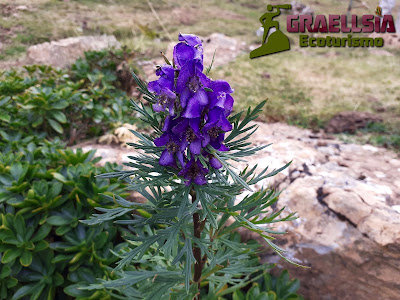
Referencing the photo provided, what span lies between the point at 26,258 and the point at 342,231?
6.76 feet

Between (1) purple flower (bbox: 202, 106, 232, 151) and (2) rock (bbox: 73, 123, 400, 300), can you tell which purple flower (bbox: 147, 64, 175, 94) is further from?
(2) rock (bbox: 73, 123, 400, 300)

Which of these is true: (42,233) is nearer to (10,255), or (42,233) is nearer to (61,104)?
(10,255)

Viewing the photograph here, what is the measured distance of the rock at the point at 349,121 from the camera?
4.09 m

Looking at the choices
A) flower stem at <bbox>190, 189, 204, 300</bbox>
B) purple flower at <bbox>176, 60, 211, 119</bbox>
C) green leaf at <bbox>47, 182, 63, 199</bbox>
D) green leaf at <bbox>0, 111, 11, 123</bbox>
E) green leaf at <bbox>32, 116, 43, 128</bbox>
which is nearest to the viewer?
purple flower at <bbox>176, 60, 211, 119</bbox>

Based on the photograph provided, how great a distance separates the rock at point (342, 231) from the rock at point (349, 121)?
4.96 feet

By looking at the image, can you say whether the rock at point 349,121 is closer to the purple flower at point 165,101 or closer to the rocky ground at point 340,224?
the rocky ground at point 340,224

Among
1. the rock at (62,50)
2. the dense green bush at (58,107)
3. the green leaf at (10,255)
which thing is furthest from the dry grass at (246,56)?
the green leaf at (10,255)

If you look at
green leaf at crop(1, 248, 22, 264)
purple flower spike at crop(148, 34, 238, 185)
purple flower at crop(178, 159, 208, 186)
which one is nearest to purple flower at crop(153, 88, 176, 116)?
purple flower spike at crop(148, 34, 238, 185)

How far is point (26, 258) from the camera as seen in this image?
1873mm

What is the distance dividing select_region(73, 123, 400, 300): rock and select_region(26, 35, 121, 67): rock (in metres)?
3.36

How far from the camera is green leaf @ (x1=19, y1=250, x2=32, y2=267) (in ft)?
6.04

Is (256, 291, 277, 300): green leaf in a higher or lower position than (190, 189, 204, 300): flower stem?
lower

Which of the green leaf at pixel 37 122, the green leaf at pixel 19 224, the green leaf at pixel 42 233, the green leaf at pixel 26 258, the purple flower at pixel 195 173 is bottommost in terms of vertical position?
the green leaf at pixel 26 258

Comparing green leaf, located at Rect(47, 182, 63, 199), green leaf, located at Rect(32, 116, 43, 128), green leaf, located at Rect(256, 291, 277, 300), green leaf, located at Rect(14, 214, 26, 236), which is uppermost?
green leaf, located at Rect(32, 116, 43, 128)
